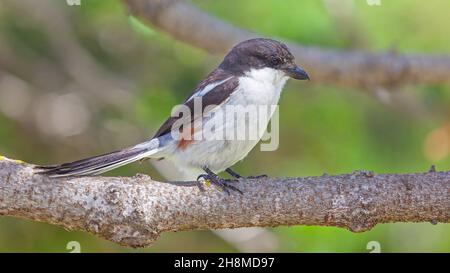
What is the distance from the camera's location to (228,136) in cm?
454

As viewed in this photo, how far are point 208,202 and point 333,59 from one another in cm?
211

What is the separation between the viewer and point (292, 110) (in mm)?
6500

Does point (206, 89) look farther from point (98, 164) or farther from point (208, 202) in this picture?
point (208, 202)

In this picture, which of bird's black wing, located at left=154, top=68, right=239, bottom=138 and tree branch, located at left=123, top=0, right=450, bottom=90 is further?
tree branch, located at left=123, top=0, right=450, bottom=90

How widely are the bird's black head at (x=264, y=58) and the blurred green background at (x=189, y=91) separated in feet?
3.49

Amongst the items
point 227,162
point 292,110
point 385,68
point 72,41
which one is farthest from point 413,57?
point 72,41

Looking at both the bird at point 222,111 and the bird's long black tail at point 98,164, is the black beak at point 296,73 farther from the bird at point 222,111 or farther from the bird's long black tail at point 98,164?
the bird's long black tail at point 98,164

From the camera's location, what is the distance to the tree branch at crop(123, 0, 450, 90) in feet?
17.6

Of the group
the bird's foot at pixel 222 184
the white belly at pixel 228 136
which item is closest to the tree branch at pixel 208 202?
the bird's foot at pixel 222 184

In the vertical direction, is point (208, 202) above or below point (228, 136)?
below

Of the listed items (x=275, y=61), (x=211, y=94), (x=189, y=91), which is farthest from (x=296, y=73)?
(x=189, y=91)

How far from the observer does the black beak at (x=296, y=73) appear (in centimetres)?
477

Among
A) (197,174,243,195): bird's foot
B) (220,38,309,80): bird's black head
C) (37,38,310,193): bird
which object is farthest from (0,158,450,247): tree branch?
(220,38,309,80): bird's black head

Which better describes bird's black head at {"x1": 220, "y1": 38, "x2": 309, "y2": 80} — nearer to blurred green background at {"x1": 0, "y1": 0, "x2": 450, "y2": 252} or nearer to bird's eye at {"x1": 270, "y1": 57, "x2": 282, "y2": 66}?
bird's eye at {"x1": 270, "y1": 57, "x2": 282, "y2": 66}
